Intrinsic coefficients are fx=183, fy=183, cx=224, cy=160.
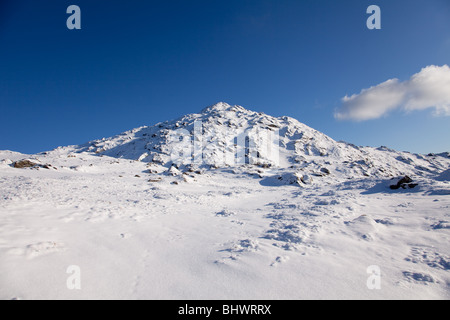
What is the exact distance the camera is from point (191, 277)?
4.36 m

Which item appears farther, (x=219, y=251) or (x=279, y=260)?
(x=219, y=251)

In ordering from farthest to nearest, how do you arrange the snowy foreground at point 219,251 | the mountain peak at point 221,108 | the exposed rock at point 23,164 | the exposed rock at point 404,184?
the mountain peak at point 221,108 < the exposed rock at point 23,164 < the exposed rock at point 404,184 < the snowy foreground at point 219,251

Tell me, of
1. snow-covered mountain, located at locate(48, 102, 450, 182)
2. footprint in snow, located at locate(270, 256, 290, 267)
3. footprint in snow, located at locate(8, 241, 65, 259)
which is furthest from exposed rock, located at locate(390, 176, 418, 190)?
footprint in snow, located at locate(8, 241, 65, 259)

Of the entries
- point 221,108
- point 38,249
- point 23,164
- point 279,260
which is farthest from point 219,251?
point 221,108

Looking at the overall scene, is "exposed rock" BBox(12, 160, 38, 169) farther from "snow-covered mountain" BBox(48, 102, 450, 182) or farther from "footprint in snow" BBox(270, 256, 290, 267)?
"footprint in snow" BBox(270, 256, 290, 267)

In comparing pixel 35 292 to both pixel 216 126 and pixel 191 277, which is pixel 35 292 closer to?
pixel 191 277

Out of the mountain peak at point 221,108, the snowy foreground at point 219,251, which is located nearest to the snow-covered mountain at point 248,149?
the mountain peak at point 221,108

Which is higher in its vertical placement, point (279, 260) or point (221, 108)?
point (221, 108)

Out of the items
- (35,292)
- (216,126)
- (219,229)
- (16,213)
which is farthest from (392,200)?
(216,126)

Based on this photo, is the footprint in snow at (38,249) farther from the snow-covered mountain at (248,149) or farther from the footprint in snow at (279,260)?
the snow-covered mountain at (248,149)

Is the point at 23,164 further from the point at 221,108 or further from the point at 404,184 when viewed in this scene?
the point at 221,108

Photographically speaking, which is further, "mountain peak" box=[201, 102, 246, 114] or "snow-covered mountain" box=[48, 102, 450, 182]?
"mountain peak" box=[201, 102, 246, 114]
